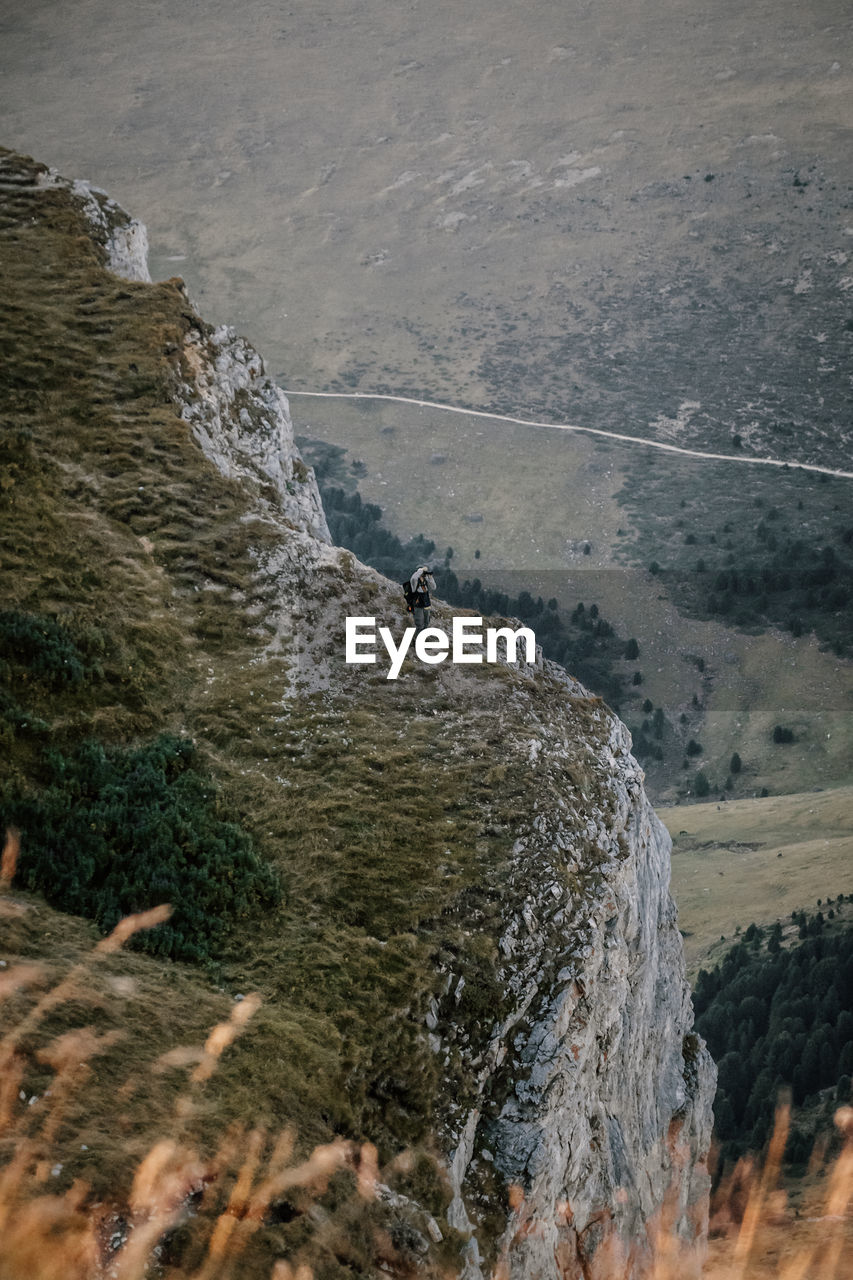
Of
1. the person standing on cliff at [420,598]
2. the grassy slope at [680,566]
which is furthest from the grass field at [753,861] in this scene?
the person standing on cliff at [420,598]

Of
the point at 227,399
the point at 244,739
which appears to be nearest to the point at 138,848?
the point at 244,739

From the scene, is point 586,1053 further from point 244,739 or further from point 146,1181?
point 146,1181

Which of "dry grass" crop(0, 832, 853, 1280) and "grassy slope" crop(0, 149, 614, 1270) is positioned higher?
"grassy slope" crop(0, 149, 614, 1270)

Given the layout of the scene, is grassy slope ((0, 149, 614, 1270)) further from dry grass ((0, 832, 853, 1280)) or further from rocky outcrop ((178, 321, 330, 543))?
rocky outcrop ((178, 321, 330, 543))

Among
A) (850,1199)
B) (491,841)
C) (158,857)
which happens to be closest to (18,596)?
(158,857)

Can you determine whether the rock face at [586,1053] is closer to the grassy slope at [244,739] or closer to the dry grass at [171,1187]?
the grassy slope at [244,739]
